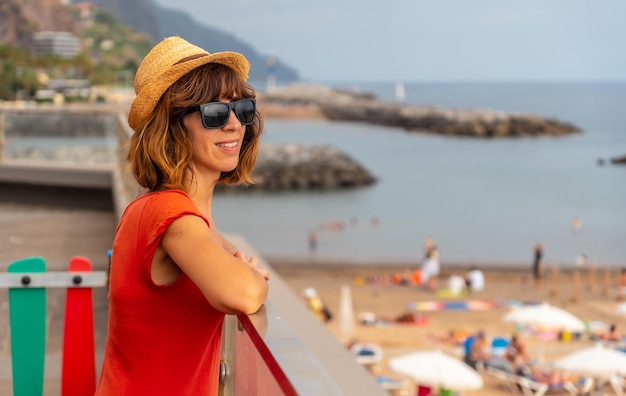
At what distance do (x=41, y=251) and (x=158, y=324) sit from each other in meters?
4.29

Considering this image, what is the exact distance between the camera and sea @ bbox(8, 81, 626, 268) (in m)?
45.2

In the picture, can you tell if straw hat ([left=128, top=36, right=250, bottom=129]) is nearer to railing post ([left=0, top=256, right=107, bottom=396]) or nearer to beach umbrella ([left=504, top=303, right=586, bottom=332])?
railing post ([left=0, top=256, right=107, bottom=396])

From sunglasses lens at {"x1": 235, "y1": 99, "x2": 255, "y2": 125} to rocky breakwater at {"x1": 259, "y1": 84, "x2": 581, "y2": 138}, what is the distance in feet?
377

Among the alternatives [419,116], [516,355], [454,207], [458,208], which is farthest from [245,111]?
[419,116]

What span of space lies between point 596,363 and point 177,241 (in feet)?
43.8

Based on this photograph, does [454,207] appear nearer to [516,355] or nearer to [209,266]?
[516,355]

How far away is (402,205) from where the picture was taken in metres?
65.1

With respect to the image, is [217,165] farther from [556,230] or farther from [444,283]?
[556,230]

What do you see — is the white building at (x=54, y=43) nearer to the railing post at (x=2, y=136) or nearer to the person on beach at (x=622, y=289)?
the person on beach at (x=622, y=289)

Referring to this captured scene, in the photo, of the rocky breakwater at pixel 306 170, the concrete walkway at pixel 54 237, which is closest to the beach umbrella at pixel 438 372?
the concrete walkway at pixel 54 237

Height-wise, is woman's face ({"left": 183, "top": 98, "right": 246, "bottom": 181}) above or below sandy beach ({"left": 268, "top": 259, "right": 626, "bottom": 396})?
above

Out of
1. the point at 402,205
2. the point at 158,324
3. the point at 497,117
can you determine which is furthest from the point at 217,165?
the point at 497,117

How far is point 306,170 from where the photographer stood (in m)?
71.4

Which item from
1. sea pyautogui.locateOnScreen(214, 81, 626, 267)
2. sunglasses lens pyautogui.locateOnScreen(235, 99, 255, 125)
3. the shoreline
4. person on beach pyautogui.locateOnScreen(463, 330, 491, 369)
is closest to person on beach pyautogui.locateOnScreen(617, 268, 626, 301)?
the shoreline
